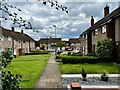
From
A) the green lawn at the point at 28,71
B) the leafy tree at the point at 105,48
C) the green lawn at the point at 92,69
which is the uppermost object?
the leafy tree at the point at 105,48

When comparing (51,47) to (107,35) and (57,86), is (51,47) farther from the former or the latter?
(57,86)

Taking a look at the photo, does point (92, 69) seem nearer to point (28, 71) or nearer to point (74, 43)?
point (28, 71)

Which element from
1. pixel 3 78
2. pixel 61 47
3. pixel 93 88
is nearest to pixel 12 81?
pixel 3 78

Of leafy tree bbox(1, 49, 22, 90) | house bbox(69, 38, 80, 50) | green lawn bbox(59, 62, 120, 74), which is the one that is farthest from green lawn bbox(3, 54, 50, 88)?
house bbox(69, 38, 80, 50)

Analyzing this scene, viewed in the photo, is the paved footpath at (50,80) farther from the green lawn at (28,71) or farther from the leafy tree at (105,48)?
the leafy tree at (105,48)

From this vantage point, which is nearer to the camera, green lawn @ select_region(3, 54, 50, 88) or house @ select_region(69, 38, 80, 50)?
green lawn @ select_region(3, 54, 50, 88)

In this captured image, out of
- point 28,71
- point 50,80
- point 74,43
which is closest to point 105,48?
point 28,71

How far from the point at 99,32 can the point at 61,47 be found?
187 feet

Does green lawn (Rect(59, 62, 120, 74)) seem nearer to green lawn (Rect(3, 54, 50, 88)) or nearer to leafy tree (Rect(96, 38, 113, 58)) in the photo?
green lawn (Rect(3, 54, 50, 88))

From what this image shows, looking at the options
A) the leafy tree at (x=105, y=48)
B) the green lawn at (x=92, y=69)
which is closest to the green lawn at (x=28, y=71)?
the green lawn at (x=92, y=69)

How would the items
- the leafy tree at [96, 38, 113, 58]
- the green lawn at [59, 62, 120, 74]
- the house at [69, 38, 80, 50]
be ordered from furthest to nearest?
the house at [69, 38, 80, 50] < the leafy tree at [96, 38, 113, 58] < the green lawn at [59, 62, 120, 74]

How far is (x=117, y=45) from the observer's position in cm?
2475

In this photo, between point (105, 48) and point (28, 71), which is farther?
point (105, 48)

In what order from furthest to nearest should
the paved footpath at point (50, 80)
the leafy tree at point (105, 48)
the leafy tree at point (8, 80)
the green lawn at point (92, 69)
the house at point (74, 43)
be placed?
the house at point (74, 43) → the leafy tree at point (105, 48) → the green lawn at point (92, 69) → the paved footpath at point (50, 80) → the leafy tree at point (8, 80)
